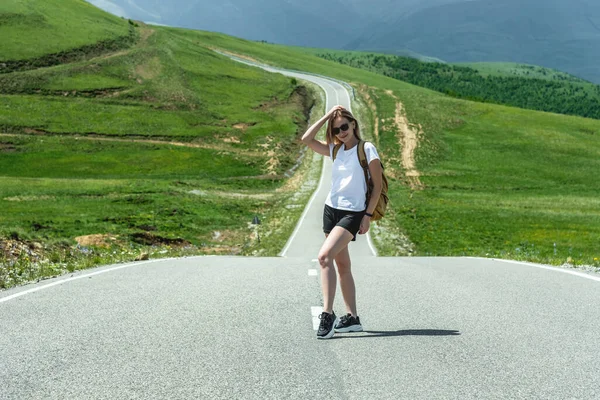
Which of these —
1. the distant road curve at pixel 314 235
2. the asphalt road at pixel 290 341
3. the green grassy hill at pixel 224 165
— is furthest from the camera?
the green grassy hill at pixel 224 165

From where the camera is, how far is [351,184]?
787cm

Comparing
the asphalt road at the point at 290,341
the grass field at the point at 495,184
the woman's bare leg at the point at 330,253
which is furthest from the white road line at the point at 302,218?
the woman's bare leg at the point at 330,253

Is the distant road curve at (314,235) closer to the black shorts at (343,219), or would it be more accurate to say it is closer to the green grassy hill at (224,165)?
the green grassy hill at (224,165)

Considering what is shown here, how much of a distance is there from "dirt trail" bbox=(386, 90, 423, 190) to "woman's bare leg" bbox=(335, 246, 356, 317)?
49.4m

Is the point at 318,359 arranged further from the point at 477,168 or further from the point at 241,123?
the point at 241,123

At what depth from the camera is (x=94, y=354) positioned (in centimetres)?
712

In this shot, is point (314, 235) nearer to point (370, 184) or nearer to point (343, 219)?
point (370, 184)

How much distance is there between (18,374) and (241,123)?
72.9 meters

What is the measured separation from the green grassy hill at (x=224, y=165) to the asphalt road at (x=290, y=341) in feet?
14.4

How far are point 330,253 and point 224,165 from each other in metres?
56.3

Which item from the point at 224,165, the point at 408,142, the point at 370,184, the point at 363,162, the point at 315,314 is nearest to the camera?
the point at 363,162

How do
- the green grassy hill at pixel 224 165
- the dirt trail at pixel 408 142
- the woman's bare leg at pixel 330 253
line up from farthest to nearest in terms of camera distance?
the dirt trail at pixel 408 142, the green grassy hill at pixel 224 165, the woman's bare leg at pixel 330 253

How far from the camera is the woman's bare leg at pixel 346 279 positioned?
822 cm

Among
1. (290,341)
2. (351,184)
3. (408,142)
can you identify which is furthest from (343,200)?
(408,142)
